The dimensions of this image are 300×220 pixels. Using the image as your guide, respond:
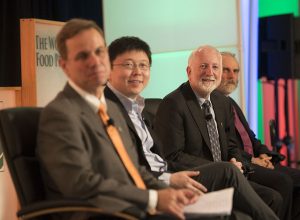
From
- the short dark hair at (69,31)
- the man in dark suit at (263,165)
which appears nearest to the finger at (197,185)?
the short dark hair at (69,31)

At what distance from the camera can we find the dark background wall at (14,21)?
566 cm

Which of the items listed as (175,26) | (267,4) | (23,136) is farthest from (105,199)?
(267,4)

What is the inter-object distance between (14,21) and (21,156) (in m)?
3.93

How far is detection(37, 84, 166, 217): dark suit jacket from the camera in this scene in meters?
1.86

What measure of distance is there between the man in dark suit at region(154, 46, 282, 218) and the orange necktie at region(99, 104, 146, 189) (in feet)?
3.03

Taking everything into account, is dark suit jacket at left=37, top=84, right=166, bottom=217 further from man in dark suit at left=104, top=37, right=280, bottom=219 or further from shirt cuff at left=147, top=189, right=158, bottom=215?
man in dark suit at left=104, top=37, right=280, bottom=219

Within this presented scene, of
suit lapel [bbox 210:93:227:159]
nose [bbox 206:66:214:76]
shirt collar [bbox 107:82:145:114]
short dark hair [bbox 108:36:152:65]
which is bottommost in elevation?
suit lapel [bbox 210:93:227:159]

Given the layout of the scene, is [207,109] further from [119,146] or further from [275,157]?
[119,146]

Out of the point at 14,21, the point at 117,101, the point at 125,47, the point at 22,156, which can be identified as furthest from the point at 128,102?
the point at 14,21

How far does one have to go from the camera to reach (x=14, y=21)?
18.8ft

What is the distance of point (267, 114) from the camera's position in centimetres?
684


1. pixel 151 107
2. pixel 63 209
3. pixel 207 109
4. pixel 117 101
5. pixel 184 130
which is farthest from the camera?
pixel 151 107

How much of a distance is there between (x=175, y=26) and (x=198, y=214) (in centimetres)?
368

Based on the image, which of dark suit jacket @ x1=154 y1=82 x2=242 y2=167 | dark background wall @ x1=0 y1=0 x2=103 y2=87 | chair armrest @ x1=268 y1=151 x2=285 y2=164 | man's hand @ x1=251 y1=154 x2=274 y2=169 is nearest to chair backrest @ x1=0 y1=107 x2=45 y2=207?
dark suit jacket @ x1=154 y1=82 x2=242 y2=167
